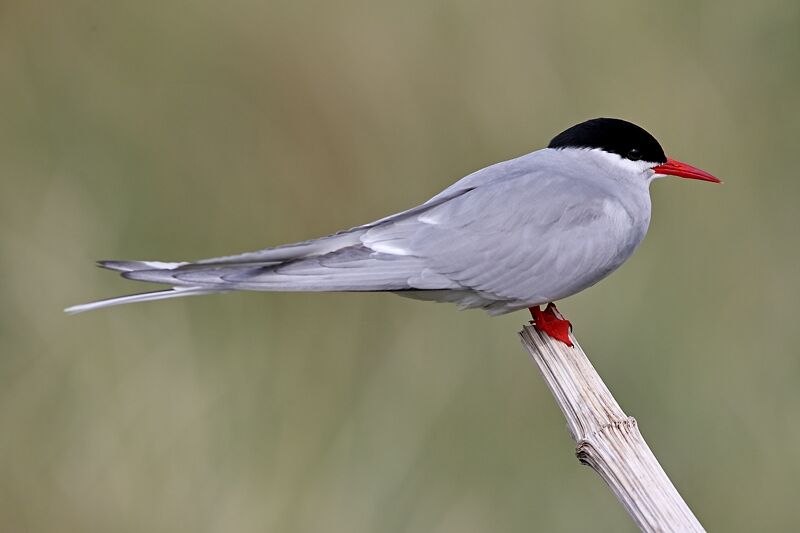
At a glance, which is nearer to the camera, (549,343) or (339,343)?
(549,343)

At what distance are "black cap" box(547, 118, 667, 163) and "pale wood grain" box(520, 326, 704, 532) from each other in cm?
62

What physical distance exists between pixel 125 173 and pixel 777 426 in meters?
2.17

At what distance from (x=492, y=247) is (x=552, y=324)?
0.75 feet

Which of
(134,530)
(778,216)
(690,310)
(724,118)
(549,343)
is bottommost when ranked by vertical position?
(134,530)

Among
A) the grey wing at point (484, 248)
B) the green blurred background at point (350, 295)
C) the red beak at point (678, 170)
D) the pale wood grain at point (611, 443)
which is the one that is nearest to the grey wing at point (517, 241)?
the grey wing at point (484, 248)

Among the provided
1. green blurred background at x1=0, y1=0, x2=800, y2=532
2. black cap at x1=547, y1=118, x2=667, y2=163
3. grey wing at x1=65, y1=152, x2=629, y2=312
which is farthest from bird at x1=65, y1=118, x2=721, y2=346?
green blurred background at x1=0, y1=0, x2=800, y2=532

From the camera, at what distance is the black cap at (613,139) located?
115 inches

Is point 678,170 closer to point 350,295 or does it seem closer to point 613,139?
point 613,139

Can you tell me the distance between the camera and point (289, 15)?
384 centimetres

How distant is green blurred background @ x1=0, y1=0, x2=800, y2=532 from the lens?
3.27 meters

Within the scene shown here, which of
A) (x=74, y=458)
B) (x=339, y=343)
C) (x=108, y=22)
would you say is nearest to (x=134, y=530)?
(x=74, y=458)

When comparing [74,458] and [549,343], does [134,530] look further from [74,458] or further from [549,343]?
[549,343]

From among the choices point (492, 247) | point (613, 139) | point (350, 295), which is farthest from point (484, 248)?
point (350, 295)

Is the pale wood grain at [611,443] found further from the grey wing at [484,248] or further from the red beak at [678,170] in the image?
the red beak at [678,170]
